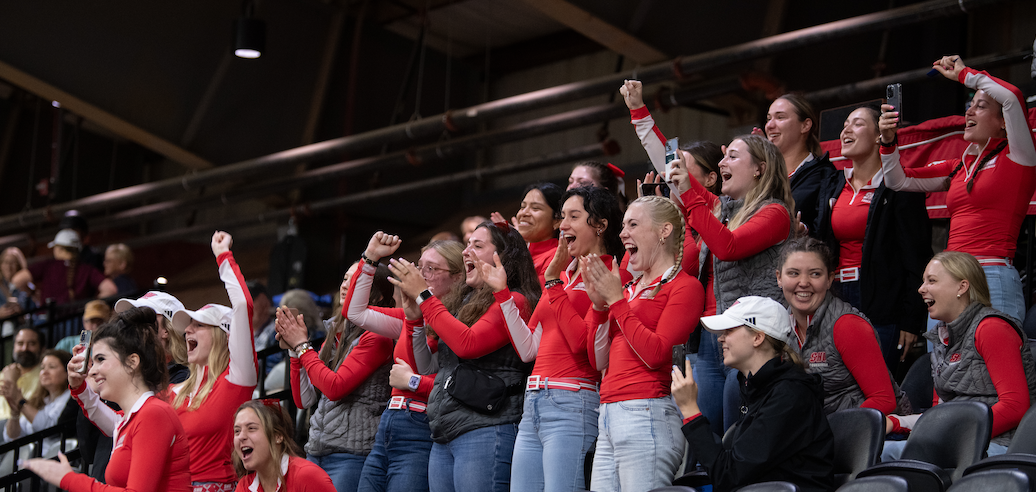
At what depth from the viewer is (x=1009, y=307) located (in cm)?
376

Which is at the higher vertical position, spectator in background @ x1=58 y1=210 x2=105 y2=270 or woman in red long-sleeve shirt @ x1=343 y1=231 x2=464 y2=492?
spectator in background @ x1=58 y1=210 x2=105 y2=270

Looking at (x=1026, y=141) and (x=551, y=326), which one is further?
(x=1026, y=141)

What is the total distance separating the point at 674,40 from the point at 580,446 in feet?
19.0

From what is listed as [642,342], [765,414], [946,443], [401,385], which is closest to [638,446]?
[642,342]

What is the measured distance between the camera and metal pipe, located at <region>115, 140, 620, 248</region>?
1005 cm

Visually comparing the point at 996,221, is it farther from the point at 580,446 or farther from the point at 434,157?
the point at 434,157

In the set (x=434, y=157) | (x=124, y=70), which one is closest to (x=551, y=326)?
(x=434, y=157)

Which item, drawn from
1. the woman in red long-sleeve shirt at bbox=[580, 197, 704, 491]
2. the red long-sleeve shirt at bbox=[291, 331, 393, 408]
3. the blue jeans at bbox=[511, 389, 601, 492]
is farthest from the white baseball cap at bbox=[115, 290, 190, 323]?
the woman in red long-sleeve shirt at bbox=[580, 197, 704, 491]

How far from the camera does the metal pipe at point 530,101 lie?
21.4 feet

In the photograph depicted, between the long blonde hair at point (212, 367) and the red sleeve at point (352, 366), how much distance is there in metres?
0.32

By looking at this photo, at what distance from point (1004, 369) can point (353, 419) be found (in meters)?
2.41

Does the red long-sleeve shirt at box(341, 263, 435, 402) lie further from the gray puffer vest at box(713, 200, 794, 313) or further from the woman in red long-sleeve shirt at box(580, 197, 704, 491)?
the gray puffer vest at box(713, 200, 794, 313)

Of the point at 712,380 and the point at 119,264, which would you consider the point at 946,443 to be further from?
the point at 119,264

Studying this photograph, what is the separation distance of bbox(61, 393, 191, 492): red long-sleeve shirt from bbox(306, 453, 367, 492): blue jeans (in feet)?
2.39
